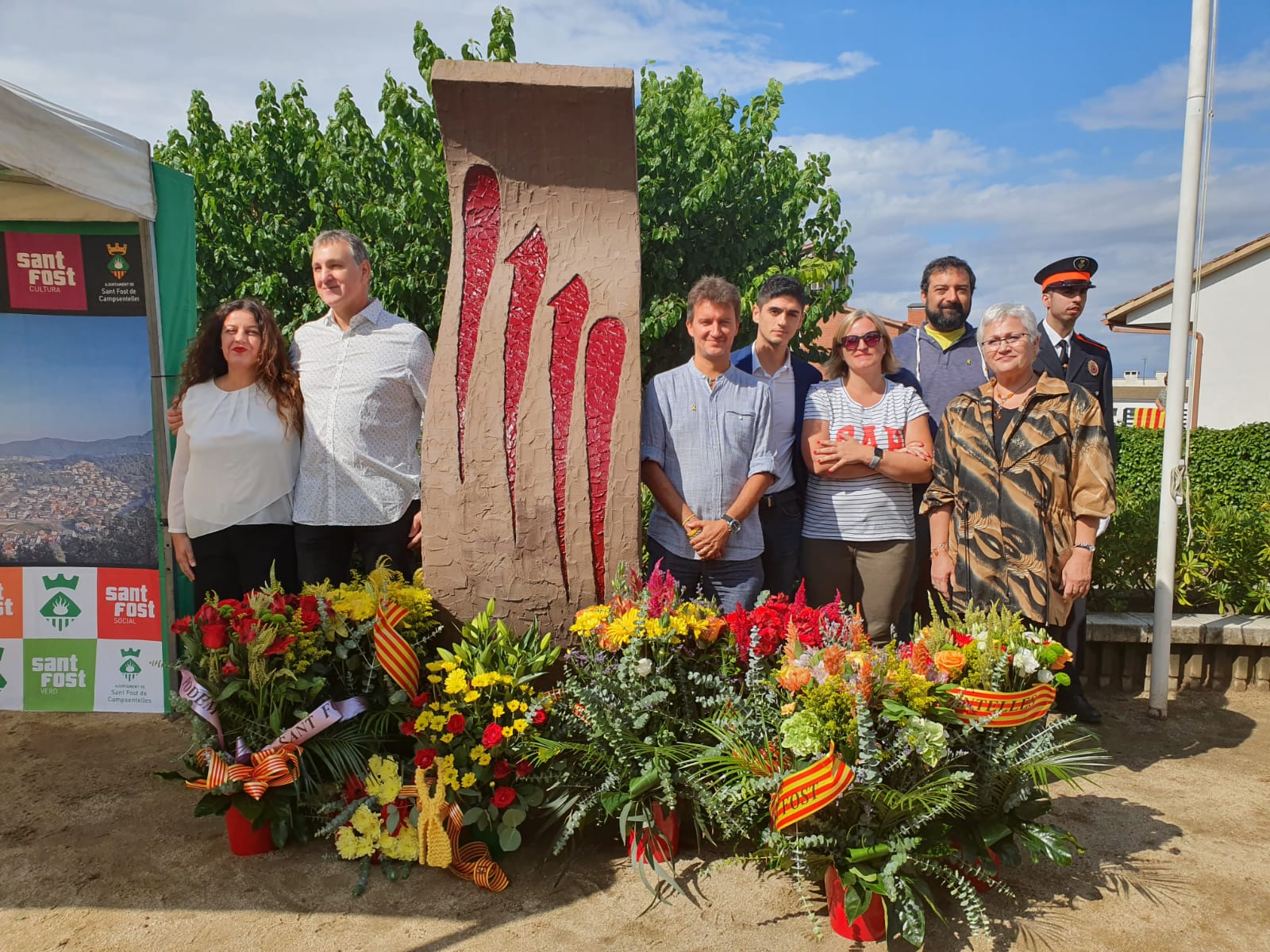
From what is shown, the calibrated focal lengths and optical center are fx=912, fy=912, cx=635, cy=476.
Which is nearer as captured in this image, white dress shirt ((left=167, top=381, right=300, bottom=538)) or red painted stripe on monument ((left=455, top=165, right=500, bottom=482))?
red painted stripe on monument ((left=455, top=165, right=500, bottom=482))

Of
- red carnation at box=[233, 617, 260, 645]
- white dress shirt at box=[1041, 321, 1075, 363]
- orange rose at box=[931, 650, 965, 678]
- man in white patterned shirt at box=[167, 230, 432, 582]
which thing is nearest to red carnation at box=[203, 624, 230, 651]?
red carnation at box=[233, 617, 260, 645]

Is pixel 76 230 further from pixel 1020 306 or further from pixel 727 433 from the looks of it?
pixel 1020 306

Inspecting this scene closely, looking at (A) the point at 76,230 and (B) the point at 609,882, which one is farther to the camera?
(A) the point at 76,230

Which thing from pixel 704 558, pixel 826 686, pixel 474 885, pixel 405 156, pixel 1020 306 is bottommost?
pixel 474 885

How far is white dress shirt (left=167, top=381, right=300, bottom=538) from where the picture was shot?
3268 millimetres

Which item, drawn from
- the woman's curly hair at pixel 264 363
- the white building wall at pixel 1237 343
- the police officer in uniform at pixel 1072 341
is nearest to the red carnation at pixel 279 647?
the woman's curly hair at pixel 264 363

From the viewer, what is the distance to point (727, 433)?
307 centimetres

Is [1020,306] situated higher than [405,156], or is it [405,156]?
[405,156]

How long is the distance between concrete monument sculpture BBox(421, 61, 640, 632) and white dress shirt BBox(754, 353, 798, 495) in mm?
560

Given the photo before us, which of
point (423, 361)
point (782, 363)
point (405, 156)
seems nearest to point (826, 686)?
point (782, 363)

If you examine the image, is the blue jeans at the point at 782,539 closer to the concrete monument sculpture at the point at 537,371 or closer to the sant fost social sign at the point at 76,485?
the concrete monument sculpture at the point at 537,371

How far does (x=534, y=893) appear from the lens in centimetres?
255

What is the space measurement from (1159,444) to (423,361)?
9.97 metres

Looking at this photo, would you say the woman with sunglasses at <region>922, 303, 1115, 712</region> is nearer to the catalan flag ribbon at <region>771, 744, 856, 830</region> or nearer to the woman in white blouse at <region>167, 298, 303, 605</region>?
the catalan flag ribbon at <region>771, 744, 856, 830</region>
